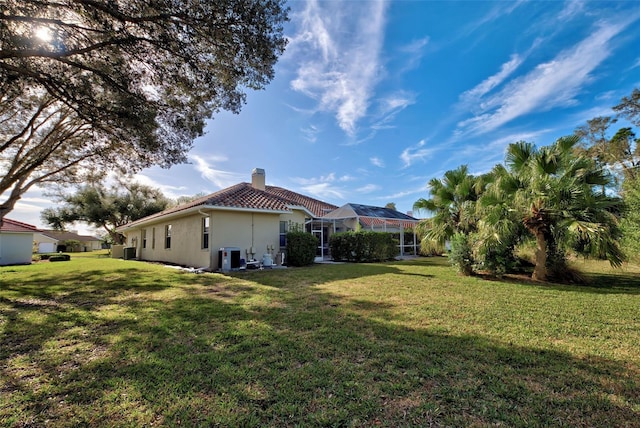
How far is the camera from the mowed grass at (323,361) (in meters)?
2.60

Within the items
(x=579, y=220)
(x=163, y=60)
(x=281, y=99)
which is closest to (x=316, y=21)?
(x=281, y=99)

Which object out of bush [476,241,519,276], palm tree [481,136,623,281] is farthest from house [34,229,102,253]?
palm tree [481,136,623,281]

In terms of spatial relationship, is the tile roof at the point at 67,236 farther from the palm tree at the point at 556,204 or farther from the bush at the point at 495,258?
the palm tree at the point at 556,204

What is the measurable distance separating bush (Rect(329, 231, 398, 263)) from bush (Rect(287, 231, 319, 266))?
3.24 meters

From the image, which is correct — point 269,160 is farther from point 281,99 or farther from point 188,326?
point 188,326

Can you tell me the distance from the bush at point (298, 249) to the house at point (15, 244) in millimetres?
22367

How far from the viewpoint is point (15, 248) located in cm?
2120

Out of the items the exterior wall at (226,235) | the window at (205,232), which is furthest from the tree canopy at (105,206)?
the window at (205,232)

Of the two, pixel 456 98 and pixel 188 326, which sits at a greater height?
pixel 456 98

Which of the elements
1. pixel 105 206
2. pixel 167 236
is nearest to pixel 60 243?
pixel 105 206

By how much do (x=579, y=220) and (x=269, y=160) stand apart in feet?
57.3

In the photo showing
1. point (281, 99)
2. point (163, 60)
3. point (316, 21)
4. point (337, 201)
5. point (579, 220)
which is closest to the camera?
point (163, 60)

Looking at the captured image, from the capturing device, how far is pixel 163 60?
7672mm

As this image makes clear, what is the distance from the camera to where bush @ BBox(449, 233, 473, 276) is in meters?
10.9
